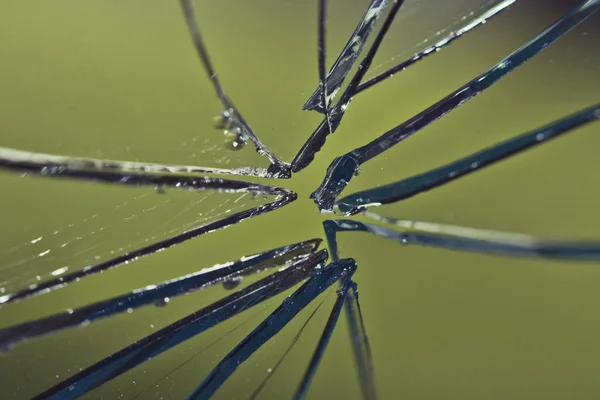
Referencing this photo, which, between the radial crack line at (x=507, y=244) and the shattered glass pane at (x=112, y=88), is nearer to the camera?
the radial crack line at (x=507, y=244)

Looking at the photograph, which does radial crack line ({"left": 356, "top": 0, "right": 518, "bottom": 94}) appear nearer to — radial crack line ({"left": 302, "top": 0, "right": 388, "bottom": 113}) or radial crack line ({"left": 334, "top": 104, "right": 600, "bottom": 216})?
radial crack line ({"left": 302, "top": 0, "right": 388, "bottom": 113})

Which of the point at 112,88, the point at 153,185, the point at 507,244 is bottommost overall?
the point at 507,244

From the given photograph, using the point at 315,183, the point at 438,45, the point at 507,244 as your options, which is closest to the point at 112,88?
the point at 315,183

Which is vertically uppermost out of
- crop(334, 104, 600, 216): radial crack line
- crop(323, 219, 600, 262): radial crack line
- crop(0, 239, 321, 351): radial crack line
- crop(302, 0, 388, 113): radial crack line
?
crop(302, 0, 388, 113): radial crack line

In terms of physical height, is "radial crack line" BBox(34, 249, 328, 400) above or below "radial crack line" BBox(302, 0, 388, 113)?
below

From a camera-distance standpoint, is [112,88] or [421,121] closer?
[421,121]

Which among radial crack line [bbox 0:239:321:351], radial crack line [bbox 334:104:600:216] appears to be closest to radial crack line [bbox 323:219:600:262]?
radial crack line [bbox 334:104:600:216]

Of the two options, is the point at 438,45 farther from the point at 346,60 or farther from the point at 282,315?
the point at 282,315

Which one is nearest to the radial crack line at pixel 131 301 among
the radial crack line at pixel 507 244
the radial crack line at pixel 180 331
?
the radial crack line at pixel 180 331

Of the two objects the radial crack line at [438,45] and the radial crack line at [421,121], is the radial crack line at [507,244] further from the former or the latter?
the radial crack line at [438,45]
